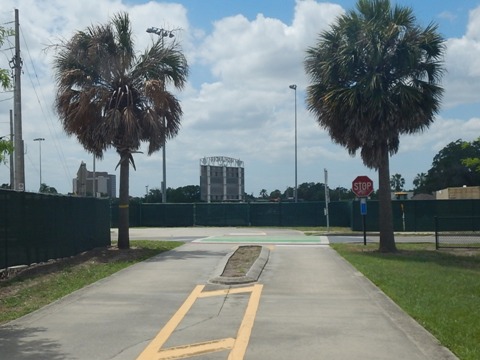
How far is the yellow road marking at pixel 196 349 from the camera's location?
722 centimetres

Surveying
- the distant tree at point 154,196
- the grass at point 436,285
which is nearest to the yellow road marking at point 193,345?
the grass at point 436,285

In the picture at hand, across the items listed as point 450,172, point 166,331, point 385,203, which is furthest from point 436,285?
point 450,172

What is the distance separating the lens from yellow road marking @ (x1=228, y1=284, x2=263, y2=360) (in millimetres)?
7266

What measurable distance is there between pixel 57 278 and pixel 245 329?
6.81m

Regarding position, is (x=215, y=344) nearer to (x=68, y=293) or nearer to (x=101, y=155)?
(x=68, y=293)

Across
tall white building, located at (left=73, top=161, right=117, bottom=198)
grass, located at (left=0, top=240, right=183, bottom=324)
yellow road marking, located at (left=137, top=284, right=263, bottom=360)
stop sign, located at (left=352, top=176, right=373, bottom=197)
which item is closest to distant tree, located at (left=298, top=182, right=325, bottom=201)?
tall white building, located at (left=73, top=161, right=117, bottom=198)

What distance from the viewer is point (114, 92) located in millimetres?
20891

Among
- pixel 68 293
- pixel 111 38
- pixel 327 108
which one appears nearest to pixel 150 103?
pixel 111 38

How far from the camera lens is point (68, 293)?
11.9 meters

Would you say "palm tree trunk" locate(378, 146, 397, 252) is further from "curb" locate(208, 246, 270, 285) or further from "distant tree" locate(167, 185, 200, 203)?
"distant tree" locate(167, 185, 200, 203)

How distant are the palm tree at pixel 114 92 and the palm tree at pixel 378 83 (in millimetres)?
5401

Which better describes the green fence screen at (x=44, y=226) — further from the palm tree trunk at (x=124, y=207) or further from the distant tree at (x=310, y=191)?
the distant tree at (x=310, y=191)

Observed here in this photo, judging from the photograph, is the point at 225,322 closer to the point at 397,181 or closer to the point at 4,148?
the point at 4,148

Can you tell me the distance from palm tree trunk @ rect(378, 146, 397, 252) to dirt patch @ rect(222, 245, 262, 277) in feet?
14.5
